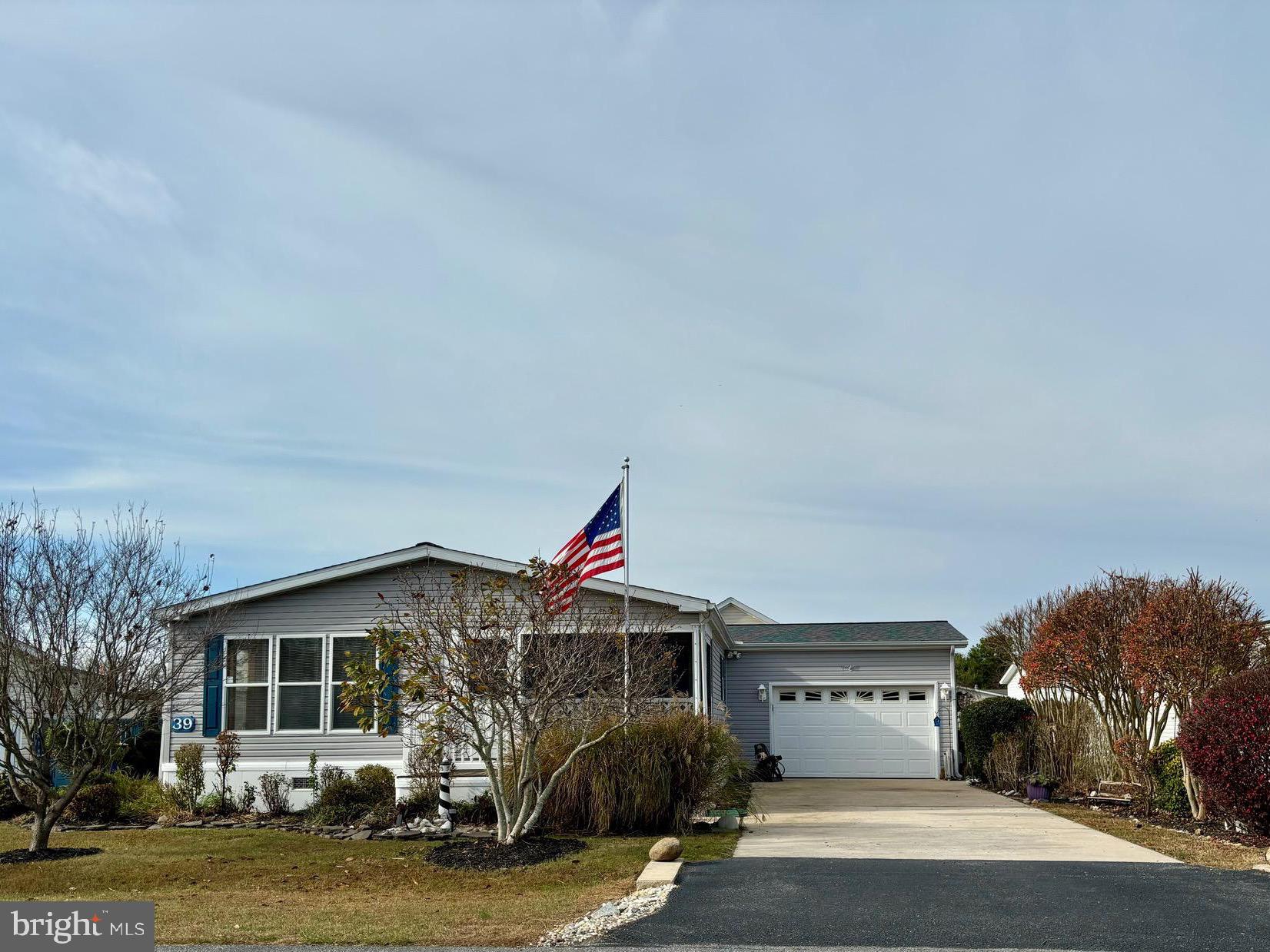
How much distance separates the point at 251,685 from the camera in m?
17.6

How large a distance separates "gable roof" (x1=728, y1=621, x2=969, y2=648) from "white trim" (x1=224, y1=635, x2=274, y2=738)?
33.0ft

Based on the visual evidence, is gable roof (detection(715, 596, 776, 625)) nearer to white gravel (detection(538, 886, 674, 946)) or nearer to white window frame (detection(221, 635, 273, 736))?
white window frame (detection(221, 635, 273, 736))

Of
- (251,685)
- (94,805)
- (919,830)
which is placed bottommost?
(919,830)

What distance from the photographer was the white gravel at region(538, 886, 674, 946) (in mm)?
7836

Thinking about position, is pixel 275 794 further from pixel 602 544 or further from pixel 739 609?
pixel 739 609

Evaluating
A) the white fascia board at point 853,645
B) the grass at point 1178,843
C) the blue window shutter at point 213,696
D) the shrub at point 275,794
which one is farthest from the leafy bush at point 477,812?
the white fascia board at point 853,645

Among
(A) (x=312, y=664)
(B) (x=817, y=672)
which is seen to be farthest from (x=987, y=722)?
(A) (x=312, y=664)

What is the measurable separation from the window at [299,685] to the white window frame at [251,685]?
12 cm

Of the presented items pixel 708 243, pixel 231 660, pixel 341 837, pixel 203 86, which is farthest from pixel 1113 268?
pixel 231 660

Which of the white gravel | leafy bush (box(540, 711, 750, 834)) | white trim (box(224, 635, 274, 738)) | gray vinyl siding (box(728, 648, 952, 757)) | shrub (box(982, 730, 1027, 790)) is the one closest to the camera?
the white gravel

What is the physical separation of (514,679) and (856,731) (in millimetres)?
13468

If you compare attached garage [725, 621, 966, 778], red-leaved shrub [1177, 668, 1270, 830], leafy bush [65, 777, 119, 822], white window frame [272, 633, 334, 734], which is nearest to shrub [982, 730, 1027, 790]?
attached garage [725, 621, 966, 778]

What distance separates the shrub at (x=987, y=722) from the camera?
Result: 1972 centimetres

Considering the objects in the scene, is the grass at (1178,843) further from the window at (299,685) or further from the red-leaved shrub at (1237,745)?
the window at (299,685)
